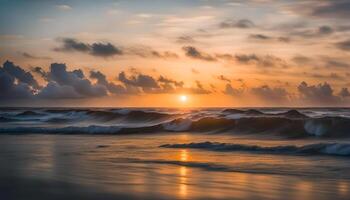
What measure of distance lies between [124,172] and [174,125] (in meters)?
17.8

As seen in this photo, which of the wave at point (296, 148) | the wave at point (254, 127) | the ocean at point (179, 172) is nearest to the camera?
the ocean at point (179, 172)

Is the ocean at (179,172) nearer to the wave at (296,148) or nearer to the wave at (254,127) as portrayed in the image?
the wave at (296,148)

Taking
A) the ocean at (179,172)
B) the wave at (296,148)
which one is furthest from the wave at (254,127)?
the ocean at (179,172)

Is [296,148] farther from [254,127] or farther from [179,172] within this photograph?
[254,127]

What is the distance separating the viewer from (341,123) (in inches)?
876

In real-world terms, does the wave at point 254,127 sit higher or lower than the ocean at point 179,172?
lower

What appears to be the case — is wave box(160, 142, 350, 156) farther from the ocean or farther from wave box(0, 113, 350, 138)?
wave box(0, 113, 350, 138)

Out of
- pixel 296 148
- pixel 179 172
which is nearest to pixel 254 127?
pixel 296 148

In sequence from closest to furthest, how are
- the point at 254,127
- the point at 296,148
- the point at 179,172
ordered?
the point at 179,172
the point at 296,148
the point at 254,127

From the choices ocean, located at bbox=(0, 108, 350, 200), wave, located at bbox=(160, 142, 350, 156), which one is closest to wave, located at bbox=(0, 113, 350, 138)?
wave, located at bbox=(160, 142, 350, 156)

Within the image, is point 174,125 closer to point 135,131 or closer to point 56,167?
point 135,131

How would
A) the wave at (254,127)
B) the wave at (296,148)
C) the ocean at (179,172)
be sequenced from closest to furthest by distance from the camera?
the ocean at (179,172) < the wave at (296,148) < the wave at (254,127)

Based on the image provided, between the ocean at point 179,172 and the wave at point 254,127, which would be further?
the wave at point 254,127

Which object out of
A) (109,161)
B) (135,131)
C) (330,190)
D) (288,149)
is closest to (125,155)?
(109,161)
